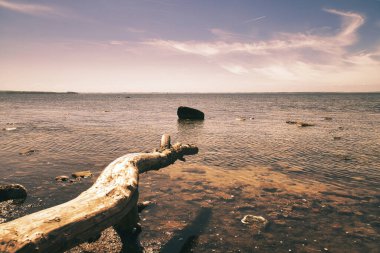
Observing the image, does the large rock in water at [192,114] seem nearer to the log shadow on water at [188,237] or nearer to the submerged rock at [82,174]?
the submerged rock at [82,174]

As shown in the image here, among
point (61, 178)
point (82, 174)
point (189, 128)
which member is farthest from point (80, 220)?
point (189, 128)

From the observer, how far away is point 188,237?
6648mm

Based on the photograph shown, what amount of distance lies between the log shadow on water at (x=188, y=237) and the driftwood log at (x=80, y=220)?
1.05 metres

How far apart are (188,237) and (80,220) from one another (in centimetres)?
330

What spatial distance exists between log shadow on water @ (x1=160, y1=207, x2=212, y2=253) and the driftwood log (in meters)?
1.05

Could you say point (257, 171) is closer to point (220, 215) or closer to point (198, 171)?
point (198, 171)

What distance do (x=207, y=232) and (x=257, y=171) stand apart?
6.15 meters

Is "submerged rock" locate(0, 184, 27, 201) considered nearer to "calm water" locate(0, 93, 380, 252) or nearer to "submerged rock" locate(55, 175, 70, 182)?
"calm water" locate(0, 93, 380, 252)

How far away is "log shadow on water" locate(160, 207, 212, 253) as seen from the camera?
6.16 metres

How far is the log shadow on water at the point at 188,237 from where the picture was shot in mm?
6160

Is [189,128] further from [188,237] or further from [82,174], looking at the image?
[188,237]

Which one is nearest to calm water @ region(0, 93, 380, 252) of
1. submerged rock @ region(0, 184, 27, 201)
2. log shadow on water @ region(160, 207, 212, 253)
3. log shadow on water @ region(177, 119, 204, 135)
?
log shadow on water @ region(160, 207, 212, 253)

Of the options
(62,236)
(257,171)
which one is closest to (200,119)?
(257,171)

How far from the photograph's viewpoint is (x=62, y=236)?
3811 millimetres
